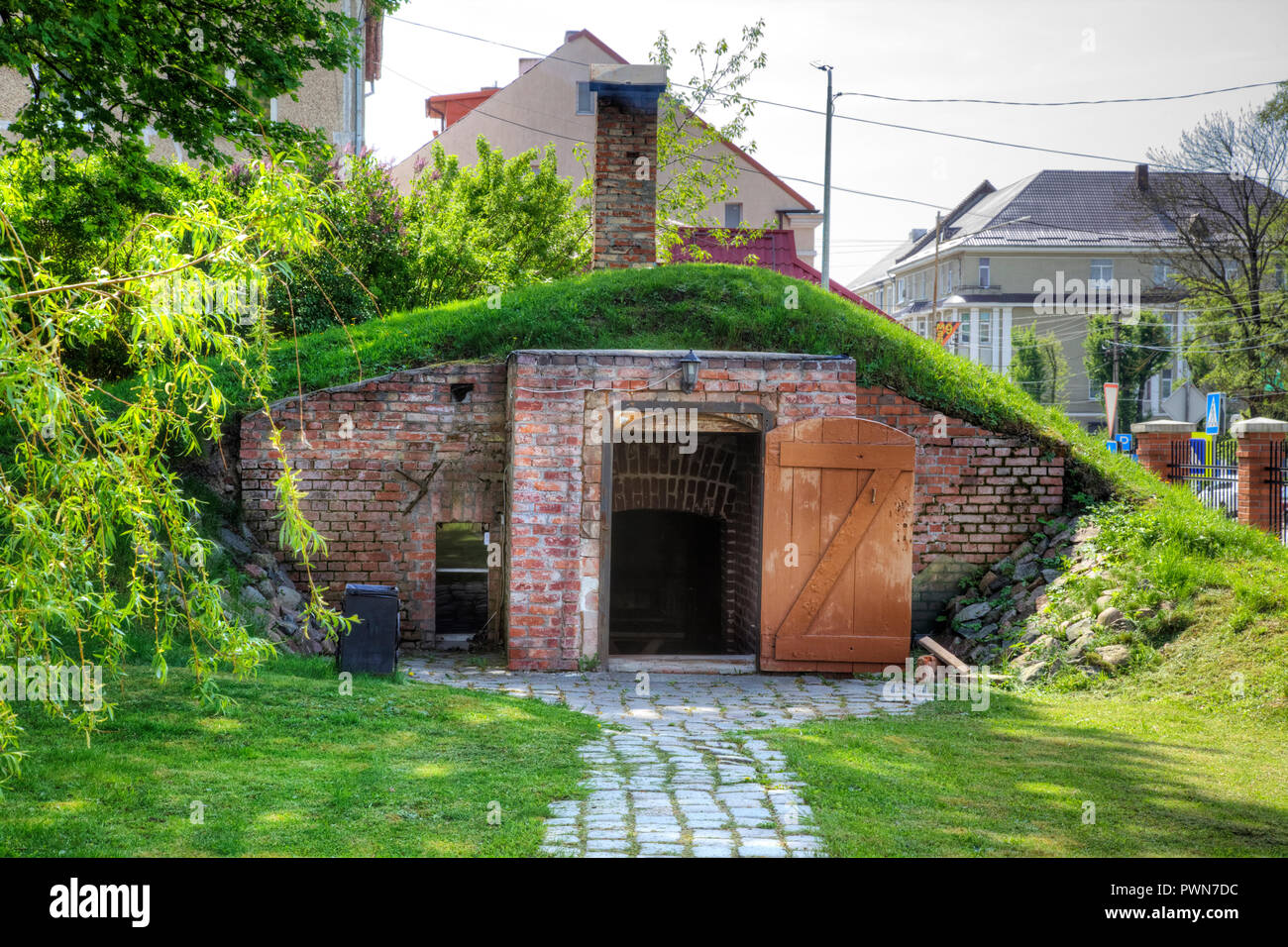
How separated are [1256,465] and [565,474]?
909 cm

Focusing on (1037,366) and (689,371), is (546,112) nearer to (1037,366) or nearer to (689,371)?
(689,371)

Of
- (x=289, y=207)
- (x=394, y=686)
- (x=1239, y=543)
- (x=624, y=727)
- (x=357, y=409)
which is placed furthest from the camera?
(x=357, y=409)

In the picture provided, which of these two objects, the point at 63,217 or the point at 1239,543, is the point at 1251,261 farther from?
the point at 63,217

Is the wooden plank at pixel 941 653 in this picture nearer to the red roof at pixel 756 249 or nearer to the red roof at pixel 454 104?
the red roof at pixel 756 249

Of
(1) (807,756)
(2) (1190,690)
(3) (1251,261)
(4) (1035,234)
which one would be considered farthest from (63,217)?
(4) (1035,234)

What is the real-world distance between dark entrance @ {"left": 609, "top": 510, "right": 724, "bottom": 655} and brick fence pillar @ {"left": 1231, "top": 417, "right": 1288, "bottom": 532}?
6.71m

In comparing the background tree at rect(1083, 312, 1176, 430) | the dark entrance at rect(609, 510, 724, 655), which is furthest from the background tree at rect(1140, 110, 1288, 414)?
the dark entrance at rect(609, 510, 724, 655)

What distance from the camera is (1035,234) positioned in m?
57.1

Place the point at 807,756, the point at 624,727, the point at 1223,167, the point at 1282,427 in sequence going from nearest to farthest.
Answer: the point at 807,756
the point at 624,727
the point at 1282,427
the point at 1223,167

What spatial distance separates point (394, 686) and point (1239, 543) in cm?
802

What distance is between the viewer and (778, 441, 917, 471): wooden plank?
10.5 m

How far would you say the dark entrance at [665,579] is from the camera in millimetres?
14141
